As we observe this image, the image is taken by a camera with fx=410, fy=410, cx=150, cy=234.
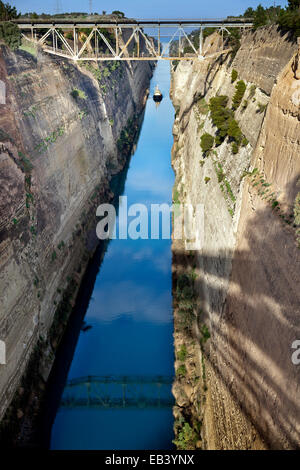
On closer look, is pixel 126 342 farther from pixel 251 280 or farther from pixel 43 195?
pixel 251 280

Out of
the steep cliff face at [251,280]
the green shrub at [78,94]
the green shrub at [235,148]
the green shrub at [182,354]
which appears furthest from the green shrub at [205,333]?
the green shrub at [78,94]

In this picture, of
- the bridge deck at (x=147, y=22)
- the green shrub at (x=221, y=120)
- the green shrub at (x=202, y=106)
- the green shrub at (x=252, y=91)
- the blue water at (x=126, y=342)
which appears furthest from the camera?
the green shrub at (x=202, y=106)

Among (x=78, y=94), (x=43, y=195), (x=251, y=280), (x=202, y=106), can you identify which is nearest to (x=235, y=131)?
(x=251, y=280)

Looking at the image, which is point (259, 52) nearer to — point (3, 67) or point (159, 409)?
point (3, 67)

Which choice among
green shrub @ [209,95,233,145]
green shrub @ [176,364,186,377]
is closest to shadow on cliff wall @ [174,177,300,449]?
green shrub @ [176,364,186,377]

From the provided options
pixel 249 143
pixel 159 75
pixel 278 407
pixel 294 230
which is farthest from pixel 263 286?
pixel 159 75

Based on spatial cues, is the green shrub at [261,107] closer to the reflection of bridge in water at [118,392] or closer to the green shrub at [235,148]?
the green shrub at [235,148]

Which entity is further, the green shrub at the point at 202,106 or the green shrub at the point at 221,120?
the green shrub at the point at 202,106

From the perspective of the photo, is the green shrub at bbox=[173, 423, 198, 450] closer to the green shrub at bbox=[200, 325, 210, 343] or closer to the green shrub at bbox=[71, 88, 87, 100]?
the green shrub at bbox=[200, 325, 210, 343]
